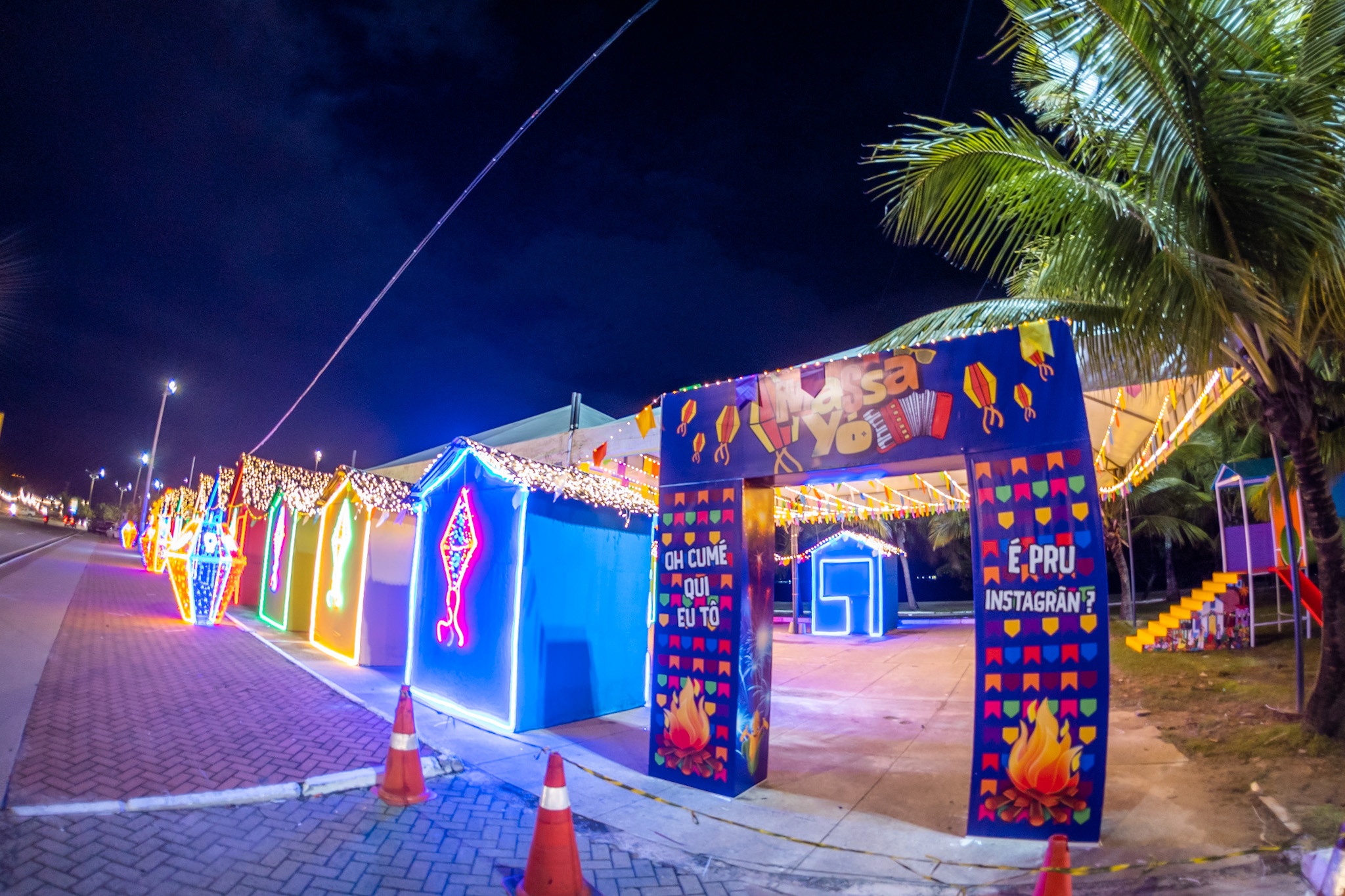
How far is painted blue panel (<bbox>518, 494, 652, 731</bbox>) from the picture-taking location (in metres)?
7.30

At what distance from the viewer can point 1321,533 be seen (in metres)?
5.49

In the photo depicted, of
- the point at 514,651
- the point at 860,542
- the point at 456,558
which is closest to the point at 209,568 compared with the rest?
the point at 456,558

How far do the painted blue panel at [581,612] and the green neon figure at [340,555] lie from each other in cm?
574

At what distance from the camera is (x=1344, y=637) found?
17.8 ft

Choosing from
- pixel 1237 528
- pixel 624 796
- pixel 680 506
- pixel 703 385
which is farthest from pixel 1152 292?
pixel 1237 528

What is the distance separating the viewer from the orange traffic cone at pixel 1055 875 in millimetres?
2859

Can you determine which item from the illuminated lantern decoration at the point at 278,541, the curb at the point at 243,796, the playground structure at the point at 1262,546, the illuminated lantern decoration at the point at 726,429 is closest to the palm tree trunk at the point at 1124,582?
the playground structure at the point at 1262,546

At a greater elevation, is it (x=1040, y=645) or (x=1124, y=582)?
(x=1040, y=645)

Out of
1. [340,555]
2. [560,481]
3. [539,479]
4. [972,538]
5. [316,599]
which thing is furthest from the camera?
[316,599]

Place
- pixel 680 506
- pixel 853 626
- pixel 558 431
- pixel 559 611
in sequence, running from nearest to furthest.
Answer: pixel 680 506
pixel 559 611
pixel 558 431
pixel 853 626

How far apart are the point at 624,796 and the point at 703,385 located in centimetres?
353

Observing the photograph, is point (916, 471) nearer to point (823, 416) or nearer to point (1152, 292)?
point (823, 416)

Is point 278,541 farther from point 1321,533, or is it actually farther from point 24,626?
point 1321,533

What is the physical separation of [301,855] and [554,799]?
1.64 metres
